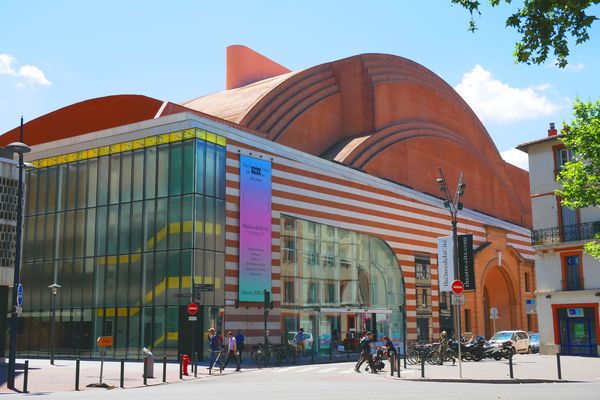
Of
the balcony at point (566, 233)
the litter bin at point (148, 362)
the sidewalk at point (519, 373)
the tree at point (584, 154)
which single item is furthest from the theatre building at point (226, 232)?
the tree at point (584, 154)

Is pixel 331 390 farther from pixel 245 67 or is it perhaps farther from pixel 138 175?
pixel 245 67

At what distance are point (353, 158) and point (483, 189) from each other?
2714 centimetres

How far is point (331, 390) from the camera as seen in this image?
1944 cm

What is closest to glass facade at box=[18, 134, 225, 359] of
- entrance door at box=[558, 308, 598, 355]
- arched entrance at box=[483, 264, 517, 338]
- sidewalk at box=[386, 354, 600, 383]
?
sidewalk at box=[386, 354, 600, 383]

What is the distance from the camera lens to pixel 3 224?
108 ft

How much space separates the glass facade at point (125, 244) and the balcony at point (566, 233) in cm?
2010

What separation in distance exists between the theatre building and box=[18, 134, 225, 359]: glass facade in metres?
0.09

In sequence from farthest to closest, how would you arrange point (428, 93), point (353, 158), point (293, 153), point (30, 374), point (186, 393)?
point (428, 93) < point (353, 158) < point (293, 153) < point (30, 374) < point (186, 393)

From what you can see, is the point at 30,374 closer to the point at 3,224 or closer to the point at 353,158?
the point at 3,224

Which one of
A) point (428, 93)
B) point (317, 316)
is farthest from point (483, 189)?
point (317, 316)

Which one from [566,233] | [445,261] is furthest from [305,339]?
[566,233]

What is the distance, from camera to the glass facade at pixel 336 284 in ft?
140

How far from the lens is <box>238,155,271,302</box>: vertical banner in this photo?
128 feet

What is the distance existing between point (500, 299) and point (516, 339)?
73.7 ft
